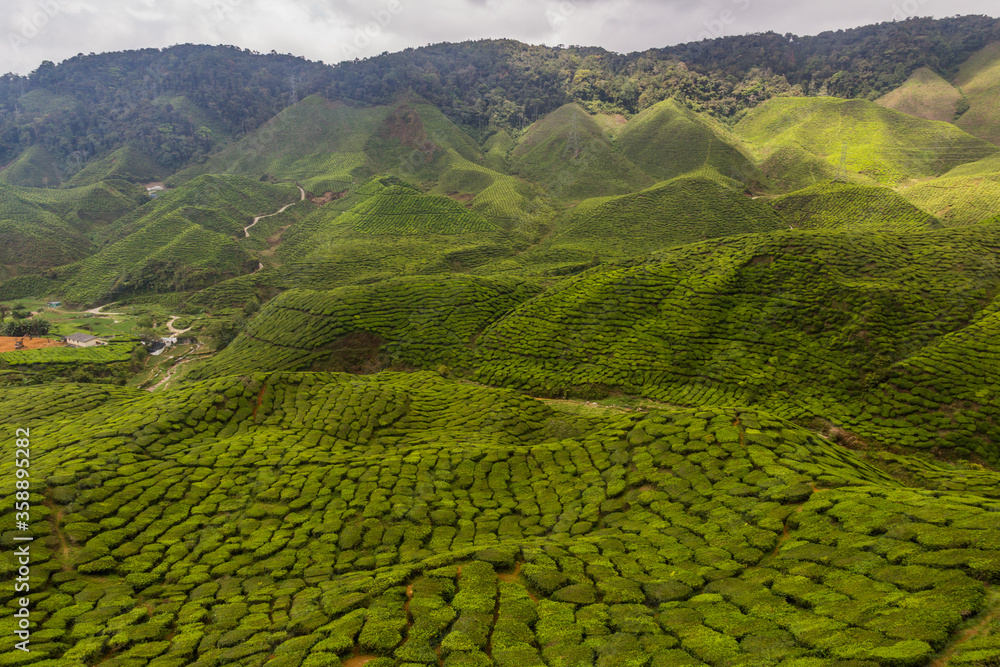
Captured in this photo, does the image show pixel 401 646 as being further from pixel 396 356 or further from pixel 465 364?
pixel 396 356

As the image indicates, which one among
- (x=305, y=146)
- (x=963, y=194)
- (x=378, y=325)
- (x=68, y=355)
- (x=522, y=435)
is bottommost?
(x=522, y=435)

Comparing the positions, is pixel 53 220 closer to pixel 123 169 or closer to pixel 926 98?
pixel 123 169

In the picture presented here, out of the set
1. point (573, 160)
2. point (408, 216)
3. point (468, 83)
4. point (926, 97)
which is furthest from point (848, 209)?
point (468, 83)

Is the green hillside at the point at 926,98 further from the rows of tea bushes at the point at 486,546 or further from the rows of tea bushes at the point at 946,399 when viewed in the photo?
the rows of tea bushes at the point at 486,546

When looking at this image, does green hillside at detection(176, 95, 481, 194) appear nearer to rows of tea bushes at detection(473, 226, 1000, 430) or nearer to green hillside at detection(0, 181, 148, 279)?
green hillside at detection(0, 181, 148, 279)

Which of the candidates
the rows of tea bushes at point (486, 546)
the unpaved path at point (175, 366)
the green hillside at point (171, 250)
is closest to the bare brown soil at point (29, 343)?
the unpaved path at point (175, 366)

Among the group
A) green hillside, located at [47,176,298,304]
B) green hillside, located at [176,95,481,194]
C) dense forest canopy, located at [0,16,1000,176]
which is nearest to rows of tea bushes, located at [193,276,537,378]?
green hillside, located at [47,176,298,304]
